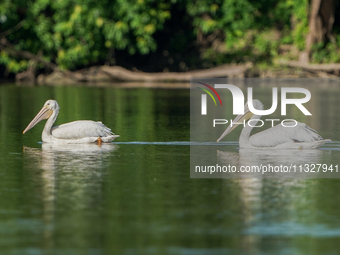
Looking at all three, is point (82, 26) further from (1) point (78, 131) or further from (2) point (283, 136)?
(2) point (283, 136)

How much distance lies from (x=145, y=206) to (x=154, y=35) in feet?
99.5

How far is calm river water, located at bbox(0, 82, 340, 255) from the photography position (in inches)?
220

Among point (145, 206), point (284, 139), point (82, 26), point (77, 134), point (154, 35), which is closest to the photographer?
point (145, 206)

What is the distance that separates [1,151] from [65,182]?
3050 millimetres

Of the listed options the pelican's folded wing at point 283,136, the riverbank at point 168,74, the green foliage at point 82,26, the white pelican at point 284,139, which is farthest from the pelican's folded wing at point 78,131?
the green foliage at point 82,26

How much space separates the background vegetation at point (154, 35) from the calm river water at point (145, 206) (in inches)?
811

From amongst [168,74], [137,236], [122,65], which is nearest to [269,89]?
[168,74]

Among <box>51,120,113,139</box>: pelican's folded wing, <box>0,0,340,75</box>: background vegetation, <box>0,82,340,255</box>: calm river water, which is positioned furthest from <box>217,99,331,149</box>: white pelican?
<box>0,0,340,75</box>: background vegetation

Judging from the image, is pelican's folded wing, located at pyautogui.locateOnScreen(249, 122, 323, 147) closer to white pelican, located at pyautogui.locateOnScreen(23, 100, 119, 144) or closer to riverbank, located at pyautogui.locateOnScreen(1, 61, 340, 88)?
white pelican, located at pyautogui.locateOnScreen(23, 100, 119, 144)

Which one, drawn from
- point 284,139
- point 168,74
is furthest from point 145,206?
point 168,74

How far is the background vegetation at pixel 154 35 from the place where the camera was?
31844 millimetres

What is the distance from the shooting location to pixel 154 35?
3672cm

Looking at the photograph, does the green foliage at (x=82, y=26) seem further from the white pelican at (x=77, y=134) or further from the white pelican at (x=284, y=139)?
the white pelican at (x=284, y=139)

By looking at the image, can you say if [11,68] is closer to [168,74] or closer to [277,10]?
[168,74]
